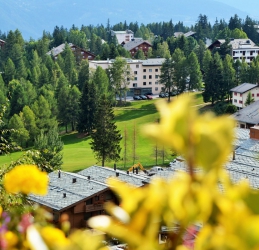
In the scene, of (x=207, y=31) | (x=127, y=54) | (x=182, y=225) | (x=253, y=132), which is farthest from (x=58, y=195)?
(x=207, y=31)

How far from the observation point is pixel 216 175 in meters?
1.01

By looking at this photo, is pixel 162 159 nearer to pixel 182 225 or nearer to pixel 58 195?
pixel 58 195

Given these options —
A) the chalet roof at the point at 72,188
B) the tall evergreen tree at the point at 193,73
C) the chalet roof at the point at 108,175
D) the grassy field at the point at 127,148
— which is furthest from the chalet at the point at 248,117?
the chalet roof at the point at 72,188

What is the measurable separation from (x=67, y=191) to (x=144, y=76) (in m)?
47.9

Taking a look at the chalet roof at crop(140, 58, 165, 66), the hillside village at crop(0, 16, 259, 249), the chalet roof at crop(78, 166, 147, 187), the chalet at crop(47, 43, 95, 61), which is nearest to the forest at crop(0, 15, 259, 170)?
the hillside village at crop(0, 16, 259, 249)

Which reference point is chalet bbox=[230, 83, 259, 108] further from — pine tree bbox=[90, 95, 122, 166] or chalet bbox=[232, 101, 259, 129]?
pine tree bbox=[90, 95, 122, 166]

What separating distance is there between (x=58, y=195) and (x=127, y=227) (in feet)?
81.7

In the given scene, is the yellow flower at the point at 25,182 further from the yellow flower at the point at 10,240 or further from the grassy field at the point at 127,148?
the grassy field at the point at 127,148

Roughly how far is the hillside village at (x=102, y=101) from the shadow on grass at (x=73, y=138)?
2.22ft

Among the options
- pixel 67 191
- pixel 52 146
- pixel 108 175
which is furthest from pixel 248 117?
pixel 67 191

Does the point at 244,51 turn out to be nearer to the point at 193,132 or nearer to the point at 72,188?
the point at 72,188

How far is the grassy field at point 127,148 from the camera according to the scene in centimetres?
4181

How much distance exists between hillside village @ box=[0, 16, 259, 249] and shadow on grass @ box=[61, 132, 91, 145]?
676 millimetres

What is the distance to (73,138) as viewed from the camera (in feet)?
173
